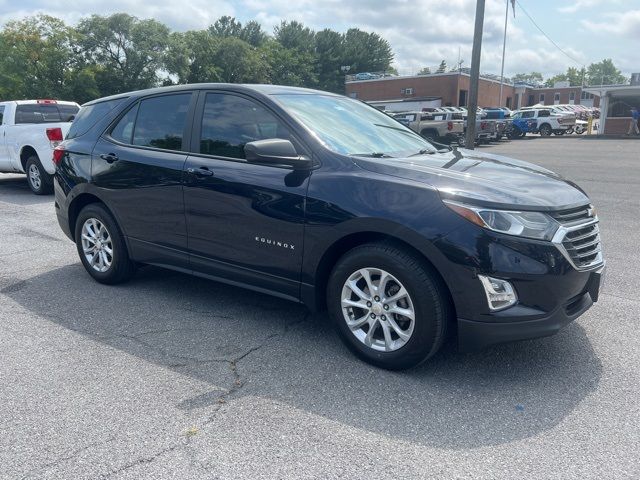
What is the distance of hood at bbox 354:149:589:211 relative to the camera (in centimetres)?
334

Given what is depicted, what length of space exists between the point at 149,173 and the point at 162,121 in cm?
48

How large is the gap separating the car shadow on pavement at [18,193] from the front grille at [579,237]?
9491 millimetres

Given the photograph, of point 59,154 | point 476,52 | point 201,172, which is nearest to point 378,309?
point 201,172

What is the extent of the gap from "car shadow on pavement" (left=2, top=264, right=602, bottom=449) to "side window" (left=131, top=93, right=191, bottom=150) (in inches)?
Answer: 54.2

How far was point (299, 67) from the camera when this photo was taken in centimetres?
7856

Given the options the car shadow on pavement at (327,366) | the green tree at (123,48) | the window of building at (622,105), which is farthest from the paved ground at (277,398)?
the green tree at (123,48)

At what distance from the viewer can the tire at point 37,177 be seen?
11.0 m

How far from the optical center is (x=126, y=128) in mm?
5188

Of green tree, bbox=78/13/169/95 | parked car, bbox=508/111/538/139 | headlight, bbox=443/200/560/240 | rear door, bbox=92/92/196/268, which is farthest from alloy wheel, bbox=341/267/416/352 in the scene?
green tree, bbox=78/13/169/95

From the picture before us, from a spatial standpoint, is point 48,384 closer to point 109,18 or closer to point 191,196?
point 191,196

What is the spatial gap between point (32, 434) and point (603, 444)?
293 cm

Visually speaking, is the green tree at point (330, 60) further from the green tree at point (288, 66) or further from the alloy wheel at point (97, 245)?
the alloy wheel at point (97, 245)

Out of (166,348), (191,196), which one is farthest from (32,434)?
(191,196)

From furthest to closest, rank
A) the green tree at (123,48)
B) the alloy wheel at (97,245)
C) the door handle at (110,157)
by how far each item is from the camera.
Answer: the green tree at (123,48) → the alloy wheel at (97,245) → the door handle at (110,157)
